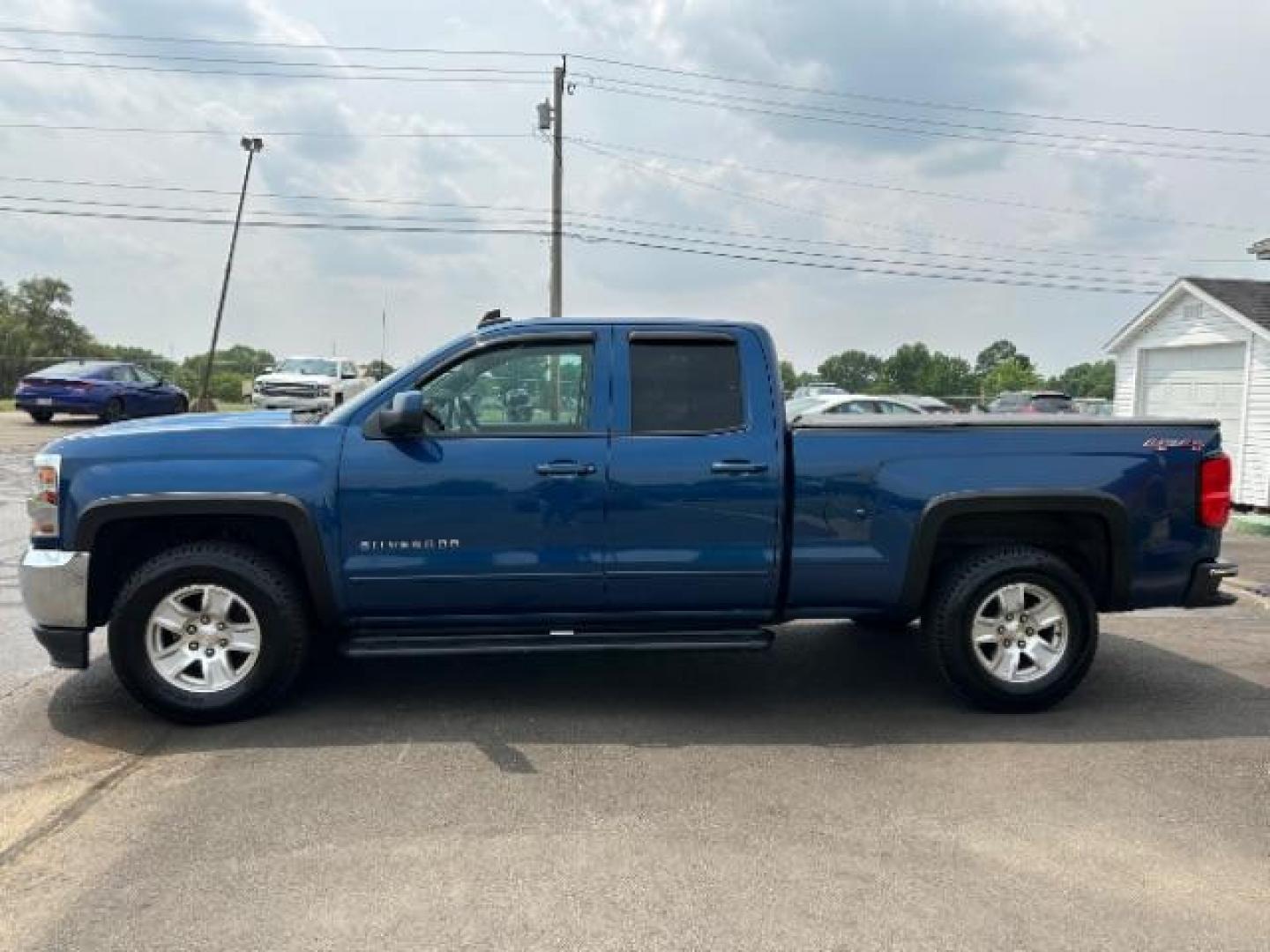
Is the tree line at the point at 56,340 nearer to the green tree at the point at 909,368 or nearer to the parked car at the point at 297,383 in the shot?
the parked car at the point at 297,383

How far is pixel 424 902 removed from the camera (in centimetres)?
314

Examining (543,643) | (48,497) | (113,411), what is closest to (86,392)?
(113,411)

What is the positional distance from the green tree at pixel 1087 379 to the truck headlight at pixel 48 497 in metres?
66.4

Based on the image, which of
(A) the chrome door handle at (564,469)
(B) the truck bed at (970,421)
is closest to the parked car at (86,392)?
(A) the chrome door handle at (564,469)

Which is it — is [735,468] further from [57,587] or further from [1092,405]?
[1092,405]

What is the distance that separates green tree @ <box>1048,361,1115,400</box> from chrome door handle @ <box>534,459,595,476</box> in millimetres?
65141

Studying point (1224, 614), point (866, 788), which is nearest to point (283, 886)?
point (866, 788)

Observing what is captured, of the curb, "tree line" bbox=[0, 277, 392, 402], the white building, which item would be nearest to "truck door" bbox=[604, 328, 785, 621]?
the curb

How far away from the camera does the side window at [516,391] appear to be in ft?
16.0

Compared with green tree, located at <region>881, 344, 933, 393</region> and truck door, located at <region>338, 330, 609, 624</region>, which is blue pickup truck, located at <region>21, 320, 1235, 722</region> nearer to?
truck door, located at <region>338, 330, 609, 624</region>

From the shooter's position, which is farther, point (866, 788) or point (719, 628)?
point (719, 628)

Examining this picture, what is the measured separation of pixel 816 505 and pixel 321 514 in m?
2.35

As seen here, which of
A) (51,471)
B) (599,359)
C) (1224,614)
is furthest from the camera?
(1224,614)

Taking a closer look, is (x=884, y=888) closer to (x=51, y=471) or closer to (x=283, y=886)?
(x=283, y=886)
